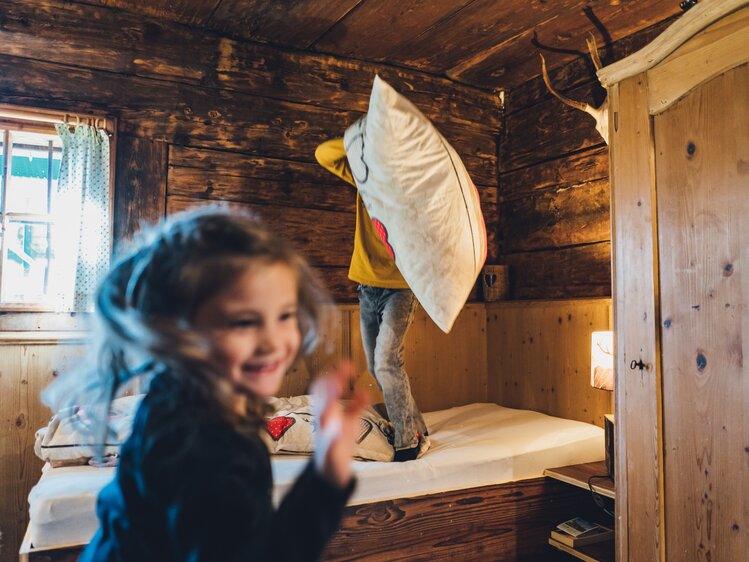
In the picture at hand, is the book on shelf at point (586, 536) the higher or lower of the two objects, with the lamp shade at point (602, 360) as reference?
lower

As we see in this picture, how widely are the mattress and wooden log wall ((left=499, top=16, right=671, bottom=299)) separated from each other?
828 mm

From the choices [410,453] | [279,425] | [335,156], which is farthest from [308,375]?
[335,156]

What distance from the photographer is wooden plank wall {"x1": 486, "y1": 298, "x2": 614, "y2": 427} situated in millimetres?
3059

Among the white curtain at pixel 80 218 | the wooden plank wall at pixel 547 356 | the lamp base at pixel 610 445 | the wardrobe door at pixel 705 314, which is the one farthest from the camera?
the wooden plank wall at pixel 547 356

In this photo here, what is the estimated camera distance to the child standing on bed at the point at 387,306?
7.82ft

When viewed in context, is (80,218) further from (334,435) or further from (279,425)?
(334,435)

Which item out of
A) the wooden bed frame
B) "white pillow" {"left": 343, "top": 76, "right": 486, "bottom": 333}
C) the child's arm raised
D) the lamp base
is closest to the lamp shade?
the lamp base

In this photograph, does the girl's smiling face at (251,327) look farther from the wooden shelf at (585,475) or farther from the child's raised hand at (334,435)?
the wooden shelf at (585,475)

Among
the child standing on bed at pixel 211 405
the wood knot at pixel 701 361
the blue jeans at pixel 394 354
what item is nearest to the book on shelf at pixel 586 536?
the blue jeans at pixel 394 354

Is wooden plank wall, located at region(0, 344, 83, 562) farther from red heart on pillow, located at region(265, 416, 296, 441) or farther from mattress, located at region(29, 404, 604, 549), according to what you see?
red heart on pillow, located at region(265, 416, 296, 441)

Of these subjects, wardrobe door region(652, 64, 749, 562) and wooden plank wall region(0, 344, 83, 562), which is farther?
wooden plank wall region(0, 344, 83, 562)

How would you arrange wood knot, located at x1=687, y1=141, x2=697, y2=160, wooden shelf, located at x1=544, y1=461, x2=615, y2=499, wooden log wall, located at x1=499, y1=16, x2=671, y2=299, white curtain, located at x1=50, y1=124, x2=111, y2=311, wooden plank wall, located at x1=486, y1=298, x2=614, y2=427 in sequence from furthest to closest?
1. wooden log wall, located at x1=499, y1=16, x2=671, y2=299
2. wooden plank wall, located at x1=486, y1=298, x2=614, y2=427
3. white curtain, located at x1=50, y1=124, x2=111, y2=311
4. wooden shelf, located at x1=544, y1=461, x2=615, y2=499
5. wood knot, located at x1=687, y1=141, x2=697, y2=160

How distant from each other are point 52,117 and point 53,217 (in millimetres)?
452

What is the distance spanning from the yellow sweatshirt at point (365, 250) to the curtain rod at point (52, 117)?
3.69 ft
